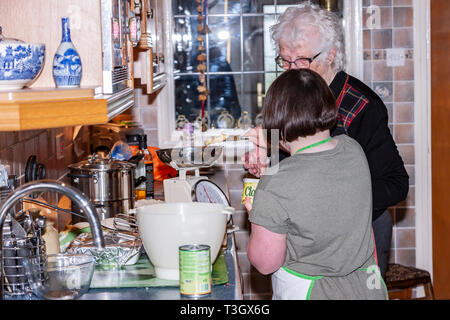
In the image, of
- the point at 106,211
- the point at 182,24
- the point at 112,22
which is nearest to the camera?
the point at 112,22

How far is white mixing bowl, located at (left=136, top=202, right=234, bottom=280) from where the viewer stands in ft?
5.62

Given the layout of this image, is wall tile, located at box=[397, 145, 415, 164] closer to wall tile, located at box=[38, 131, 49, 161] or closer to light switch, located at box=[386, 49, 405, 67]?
light switch, located at box=[386, 49, 405, 67]

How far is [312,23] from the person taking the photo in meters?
2.32

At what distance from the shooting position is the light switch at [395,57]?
4.07m

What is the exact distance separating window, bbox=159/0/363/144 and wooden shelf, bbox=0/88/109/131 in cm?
268

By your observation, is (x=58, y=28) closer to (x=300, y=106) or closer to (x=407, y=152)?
(x=300, y=106)

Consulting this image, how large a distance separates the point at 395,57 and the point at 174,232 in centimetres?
278

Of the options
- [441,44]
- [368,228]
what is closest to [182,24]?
[441,44]

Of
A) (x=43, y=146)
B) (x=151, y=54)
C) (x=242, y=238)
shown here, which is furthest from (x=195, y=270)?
(x=242, y=238)

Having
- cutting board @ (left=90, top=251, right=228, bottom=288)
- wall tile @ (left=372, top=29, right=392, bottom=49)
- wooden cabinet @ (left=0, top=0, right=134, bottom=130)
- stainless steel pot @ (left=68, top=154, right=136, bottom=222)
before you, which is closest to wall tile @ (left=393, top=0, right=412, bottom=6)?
wall tile @ (left=372, top=29, right=392, bottom=49)

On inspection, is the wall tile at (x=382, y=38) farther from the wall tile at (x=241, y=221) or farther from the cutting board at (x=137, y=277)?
the cutting board at (x=137, y=277)
